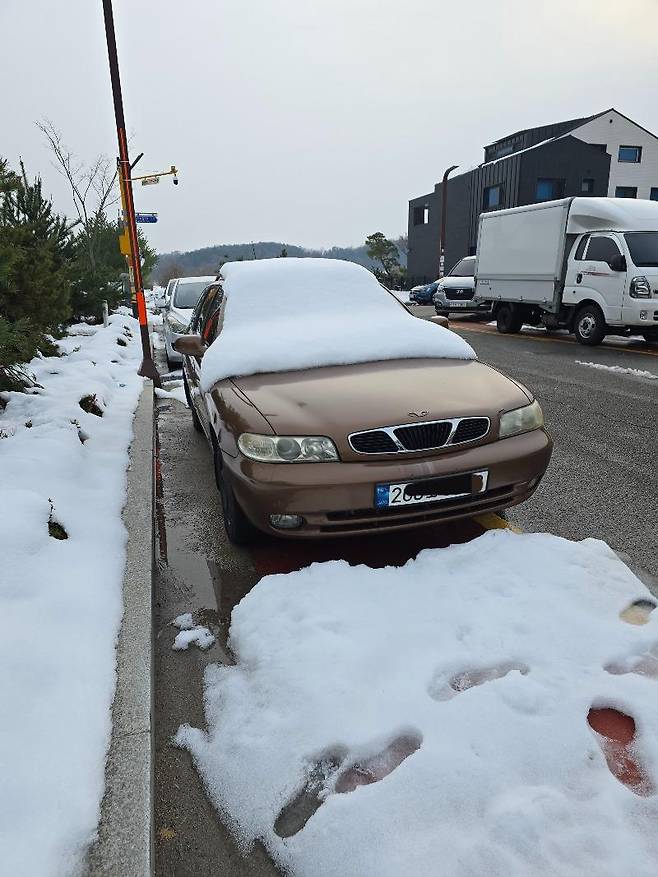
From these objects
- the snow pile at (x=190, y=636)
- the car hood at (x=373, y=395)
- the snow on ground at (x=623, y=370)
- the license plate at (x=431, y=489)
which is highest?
the car hood at (x=373, y=395)

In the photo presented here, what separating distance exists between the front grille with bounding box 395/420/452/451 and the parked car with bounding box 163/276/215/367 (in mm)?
7128

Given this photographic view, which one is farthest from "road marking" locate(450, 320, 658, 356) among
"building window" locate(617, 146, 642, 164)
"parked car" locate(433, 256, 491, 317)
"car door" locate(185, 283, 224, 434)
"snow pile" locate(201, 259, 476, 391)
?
"building window" locate(617, 146, 642, 164)

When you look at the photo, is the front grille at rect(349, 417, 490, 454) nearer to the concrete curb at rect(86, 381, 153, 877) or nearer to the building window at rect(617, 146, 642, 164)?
the concrete curb at rect(86, 381, 153, 877)

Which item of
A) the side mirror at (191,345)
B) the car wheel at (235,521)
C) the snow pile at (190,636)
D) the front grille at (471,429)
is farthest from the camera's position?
the side mirror at (191,345)

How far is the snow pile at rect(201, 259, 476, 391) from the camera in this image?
145 inches

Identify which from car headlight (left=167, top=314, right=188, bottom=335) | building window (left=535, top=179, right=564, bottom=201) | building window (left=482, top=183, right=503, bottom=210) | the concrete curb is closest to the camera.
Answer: the concrete curb

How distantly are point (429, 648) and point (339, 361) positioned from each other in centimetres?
184

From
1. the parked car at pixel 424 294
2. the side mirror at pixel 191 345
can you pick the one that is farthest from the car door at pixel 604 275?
the parked car at pixel 424 294

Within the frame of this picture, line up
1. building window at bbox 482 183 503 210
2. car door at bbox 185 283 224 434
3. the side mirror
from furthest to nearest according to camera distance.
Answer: building window at bbox 482 183 503 210, car door at bbox 185 283 224 434, the side mirror

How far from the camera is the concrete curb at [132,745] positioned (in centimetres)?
157

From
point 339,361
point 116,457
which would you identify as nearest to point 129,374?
point 116,457

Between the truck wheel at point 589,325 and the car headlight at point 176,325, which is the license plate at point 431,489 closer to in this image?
the car headlight at point 176,325

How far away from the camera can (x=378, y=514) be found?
291 centimetres

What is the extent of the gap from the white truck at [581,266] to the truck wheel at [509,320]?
2 centimetres
